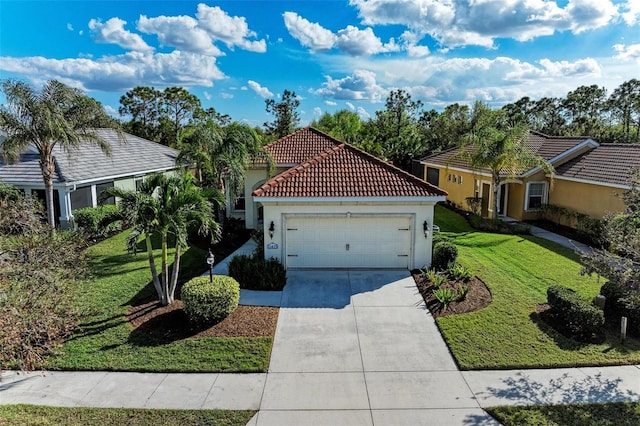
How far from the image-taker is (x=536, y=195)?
22.2 metres

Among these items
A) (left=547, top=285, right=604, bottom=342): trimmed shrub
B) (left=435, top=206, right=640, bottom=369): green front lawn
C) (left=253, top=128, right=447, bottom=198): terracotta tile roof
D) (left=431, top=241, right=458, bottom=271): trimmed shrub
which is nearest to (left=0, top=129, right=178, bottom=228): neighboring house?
(left=253, top=128, right=447, bottom=198): terracotta tile roof

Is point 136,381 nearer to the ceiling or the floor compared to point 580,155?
nearer to the floor

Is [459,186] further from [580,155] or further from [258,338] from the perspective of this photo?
[258,338]

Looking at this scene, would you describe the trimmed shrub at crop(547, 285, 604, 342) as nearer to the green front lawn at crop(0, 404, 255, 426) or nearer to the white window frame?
the green front lawn at crop(0, 404, 255, 426)

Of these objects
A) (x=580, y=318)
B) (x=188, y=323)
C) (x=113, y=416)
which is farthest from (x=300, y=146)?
(x=113, y=416)

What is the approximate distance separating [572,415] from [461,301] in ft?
15.3

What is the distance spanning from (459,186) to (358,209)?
15.2 m

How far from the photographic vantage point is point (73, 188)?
739 inches

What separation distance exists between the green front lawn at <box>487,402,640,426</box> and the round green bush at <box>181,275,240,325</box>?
20.6 feet

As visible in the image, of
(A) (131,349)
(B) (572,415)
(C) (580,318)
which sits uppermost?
(C) (580,318)

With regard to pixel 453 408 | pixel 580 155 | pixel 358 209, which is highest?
pixel 580 155

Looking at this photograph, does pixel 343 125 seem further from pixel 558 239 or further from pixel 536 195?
pixel 558 239

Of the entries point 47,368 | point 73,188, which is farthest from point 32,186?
point 47,368

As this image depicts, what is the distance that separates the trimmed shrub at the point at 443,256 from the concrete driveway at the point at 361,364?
1914mm
